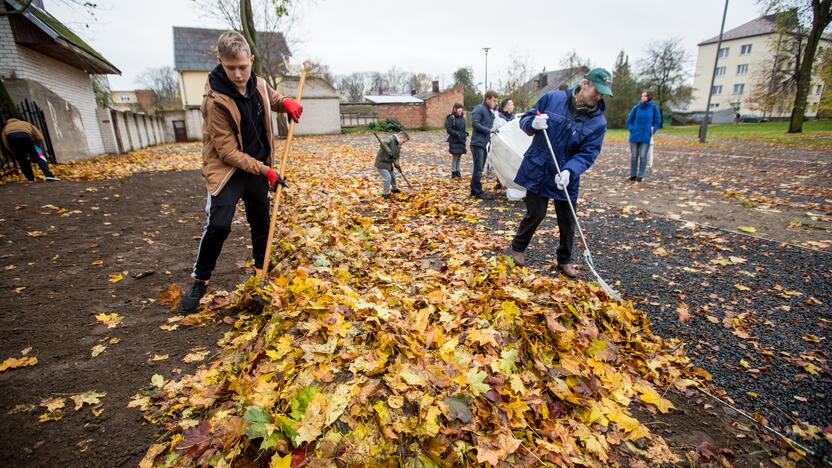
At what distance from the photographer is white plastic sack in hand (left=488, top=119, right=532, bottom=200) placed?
6148 millimetres

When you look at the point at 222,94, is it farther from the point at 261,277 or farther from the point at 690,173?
the point at 690,173

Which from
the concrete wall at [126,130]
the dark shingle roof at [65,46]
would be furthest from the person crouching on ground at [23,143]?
the concrete wall at [126,130]

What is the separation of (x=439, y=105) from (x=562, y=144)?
103ft

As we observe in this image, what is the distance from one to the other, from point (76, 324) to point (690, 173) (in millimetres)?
11509

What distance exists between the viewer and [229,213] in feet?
9.57

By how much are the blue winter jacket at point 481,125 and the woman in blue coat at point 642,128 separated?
3.10 m

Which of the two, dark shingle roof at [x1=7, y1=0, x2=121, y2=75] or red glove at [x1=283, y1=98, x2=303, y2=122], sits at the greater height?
dark shingle roof at [x1=7, y1=0, x2=121, y2=75]

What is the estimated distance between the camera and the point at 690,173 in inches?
366

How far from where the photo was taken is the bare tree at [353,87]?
57438mm

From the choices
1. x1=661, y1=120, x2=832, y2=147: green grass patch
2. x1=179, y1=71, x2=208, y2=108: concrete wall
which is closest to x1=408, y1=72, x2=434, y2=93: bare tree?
x1=179, y1=71, x2=208, y2=108: concrete wall

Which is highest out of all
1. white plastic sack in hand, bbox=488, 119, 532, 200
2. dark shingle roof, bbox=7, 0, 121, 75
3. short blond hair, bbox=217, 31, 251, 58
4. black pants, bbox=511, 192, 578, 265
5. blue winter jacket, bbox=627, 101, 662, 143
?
dark shingle roof, bbox=7, 0, 121, 75

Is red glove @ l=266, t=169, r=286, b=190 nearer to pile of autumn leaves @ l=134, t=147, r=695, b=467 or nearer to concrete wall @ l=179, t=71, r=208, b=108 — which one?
pile of autumn leaves @ l=134, t=147, r=695, b=467

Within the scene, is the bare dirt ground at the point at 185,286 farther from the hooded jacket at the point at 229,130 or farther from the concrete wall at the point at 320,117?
the concrete wall at the point at 320,117

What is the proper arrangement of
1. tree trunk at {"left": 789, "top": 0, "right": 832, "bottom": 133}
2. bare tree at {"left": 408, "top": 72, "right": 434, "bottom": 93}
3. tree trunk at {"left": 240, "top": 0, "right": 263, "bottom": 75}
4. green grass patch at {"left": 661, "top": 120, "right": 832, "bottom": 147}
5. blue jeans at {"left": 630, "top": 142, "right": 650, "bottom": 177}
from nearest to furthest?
1. blue jeans at {"left": 630, "top": 142, "right": 650, "bottom": 177}
2. green grass patch at {"left": 661, "top": 120, "right": 832, "bottom": 147}
3. tree trunk at {"left": 240, "top": 0, "right": 263, "bottom": 75}
4. tree trunk at {"left": 789, "top": 0, "right": 832, "bottom": 133}
5. bare tree at {"left": 408, "top": 72, "right": 434, "bottom": 93}
